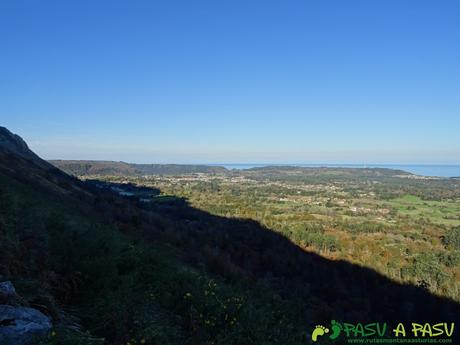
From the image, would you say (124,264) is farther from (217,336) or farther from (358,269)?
(358,269)

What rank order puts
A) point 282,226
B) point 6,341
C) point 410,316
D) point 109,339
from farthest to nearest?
point 282,226 < point 410,316 < point 109,339 < point 6,341

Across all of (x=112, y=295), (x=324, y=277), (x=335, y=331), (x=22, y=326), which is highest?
(x=22, y=326)

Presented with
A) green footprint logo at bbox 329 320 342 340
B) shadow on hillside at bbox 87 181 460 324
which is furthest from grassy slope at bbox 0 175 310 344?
shadow on hillside at bbox 87 181 460 324

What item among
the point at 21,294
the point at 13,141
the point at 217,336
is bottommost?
the point at 217,336

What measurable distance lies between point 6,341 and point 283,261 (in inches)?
1775

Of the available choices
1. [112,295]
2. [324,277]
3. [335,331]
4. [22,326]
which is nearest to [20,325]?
[22,326]

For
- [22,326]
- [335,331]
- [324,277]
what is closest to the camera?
[22,326]

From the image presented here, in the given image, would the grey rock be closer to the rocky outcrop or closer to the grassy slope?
the rocky outcrop

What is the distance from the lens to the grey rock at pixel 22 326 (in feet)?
10.5

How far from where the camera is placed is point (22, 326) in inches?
131

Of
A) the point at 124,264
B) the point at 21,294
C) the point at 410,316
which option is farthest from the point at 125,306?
the point at 410,316

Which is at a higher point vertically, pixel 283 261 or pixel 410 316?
pixel 283 261

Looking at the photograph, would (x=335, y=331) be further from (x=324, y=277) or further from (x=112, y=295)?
(x=324, y=277)

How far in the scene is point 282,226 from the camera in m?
77.5
